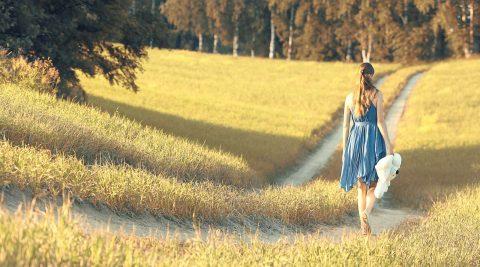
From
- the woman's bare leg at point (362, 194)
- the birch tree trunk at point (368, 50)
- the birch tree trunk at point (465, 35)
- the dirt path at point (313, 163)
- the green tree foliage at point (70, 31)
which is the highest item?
the birch tree trunk at point (465, 35)

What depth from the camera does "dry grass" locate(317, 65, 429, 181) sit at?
20472 mm

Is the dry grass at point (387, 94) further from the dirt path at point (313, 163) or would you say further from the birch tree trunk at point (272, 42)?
the birch tree trunk at point (272, 42)

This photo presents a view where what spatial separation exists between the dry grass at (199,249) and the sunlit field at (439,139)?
26.5 ft

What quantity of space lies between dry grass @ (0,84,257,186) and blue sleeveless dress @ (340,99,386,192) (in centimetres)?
282

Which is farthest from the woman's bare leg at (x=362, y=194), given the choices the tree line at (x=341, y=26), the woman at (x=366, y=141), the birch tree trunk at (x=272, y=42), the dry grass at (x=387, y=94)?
the birch tree trunk at (x=272, y=42)

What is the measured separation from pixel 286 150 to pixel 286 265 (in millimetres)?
18493

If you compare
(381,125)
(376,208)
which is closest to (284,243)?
(381,125)

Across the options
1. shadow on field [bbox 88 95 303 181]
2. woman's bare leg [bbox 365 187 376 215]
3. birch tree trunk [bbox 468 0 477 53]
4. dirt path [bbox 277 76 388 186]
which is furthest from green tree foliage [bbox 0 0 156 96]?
birch tree trunk [bbox 468 0 477 53]

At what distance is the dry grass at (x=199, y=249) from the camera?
3805mm

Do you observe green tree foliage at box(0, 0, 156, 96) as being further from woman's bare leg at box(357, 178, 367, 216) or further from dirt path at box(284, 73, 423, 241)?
woman's bare leg at box(357, 178, 367, 216)

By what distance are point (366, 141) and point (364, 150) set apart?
0.43 feet

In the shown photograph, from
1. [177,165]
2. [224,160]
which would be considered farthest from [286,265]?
[224,160]

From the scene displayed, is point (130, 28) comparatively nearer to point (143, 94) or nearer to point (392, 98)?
point (143, 94)

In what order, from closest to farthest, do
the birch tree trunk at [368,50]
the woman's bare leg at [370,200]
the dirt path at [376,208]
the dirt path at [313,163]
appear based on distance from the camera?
the woman's bare leg at [370,200]
the dirt path at [376,208]
the dirt path at [313,163]
the birch tree trunk at [368,50]
